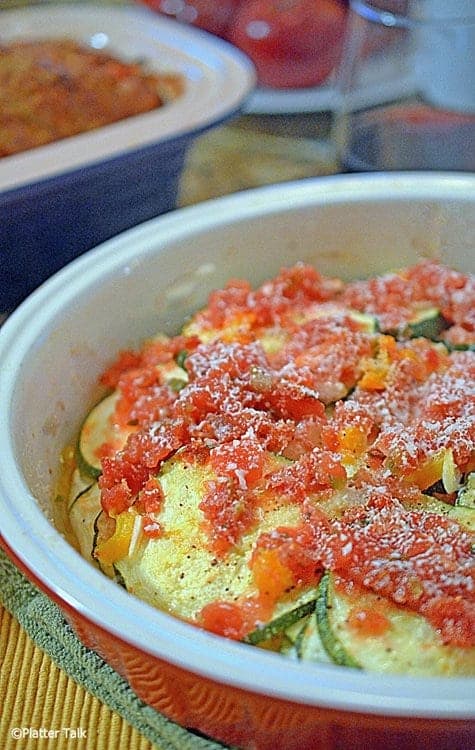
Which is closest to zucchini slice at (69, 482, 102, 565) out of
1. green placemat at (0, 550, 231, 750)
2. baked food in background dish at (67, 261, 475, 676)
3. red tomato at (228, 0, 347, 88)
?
baked food in background dish at (67, 261, 475, 676)

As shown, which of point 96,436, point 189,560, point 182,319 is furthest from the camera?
point 182,319

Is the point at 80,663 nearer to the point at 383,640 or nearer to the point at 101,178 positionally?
the point at 383,640

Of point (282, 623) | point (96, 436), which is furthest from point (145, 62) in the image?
point (282, 623)

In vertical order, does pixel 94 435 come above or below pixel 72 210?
below

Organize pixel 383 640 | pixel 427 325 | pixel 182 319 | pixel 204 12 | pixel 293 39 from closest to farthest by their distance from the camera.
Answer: pixel 383 640 → pixel 427 325 → pixel 182 319 → pixel 293 39 → pixel 204 12

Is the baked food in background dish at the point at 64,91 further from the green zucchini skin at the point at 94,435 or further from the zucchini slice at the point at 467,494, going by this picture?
the zucchini slice at the point at 467,494

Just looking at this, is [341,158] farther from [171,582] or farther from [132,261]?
[171,582]

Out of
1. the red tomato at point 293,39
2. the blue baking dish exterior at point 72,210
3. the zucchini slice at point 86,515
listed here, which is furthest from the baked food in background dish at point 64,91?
the zucchini slice at point 86,515
